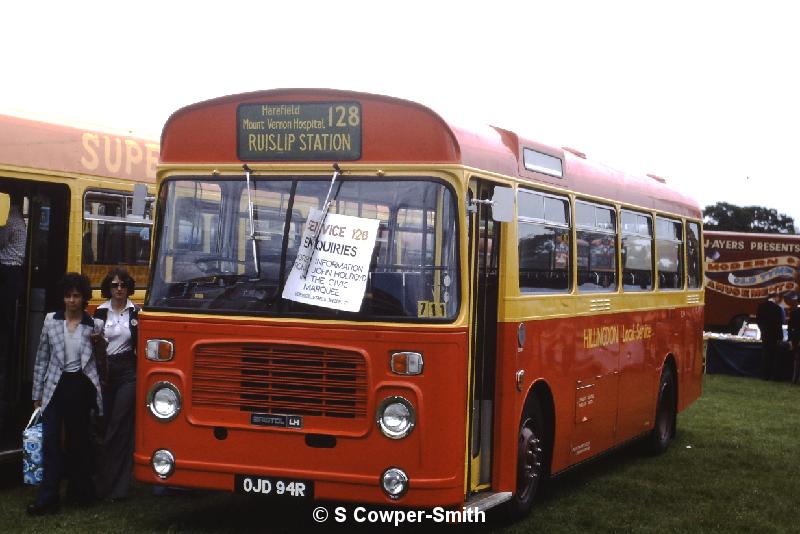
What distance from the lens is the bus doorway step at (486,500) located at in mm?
8516

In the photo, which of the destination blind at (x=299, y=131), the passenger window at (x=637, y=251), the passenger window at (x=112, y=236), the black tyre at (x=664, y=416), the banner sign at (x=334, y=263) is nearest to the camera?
the banner sign at (x=334, y=263)

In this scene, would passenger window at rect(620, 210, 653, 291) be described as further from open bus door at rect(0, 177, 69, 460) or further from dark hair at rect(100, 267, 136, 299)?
open bus door at rect(0, 177, 69, 460)

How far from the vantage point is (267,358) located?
8.43 m

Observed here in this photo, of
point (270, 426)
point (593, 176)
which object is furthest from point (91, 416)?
point (593, 176)

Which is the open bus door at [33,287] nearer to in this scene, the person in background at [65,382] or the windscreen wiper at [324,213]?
the person in background at [65,382]

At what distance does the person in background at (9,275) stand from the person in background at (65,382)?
1285mm

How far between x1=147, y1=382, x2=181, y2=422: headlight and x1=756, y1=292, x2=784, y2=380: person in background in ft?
62.8

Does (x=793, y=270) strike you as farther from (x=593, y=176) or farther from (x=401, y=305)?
(x=401, y=305)

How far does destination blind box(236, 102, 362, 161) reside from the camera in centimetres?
852

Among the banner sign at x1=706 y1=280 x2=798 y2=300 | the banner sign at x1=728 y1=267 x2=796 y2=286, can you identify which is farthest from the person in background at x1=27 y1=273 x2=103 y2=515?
the banner sign at x1=728 y1=267 x2=796 y2=286

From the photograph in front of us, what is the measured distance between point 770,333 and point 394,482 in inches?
766

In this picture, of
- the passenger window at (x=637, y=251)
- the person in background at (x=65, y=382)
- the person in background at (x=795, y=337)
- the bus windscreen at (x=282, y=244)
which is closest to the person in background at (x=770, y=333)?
the person in background at (x=795, y=337)

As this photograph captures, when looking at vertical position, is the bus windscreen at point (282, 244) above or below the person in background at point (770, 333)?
above

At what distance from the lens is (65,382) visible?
32.1ft
